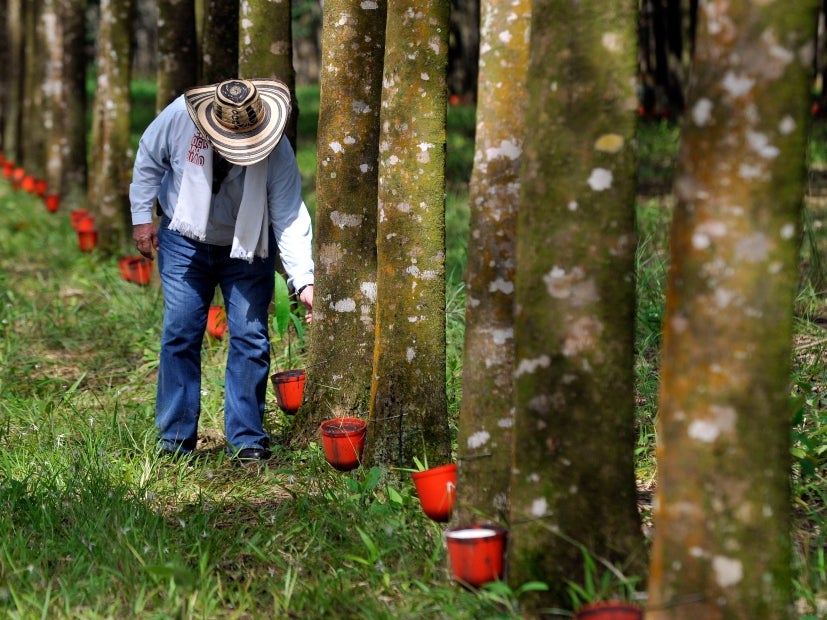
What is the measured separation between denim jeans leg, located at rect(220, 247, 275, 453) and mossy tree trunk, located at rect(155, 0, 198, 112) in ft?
15.7

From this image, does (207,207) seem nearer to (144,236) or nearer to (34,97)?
(144,236)

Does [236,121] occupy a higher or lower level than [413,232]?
higher

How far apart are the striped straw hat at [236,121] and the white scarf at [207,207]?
0.15 m

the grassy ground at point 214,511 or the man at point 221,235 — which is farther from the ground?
the man at point 221,235

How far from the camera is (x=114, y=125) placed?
36.5 ft

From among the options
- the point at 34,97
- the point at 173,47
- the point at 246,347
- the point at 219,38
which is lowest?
the point at 246,347

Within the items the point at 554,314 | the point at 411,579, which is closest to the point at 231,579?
the point at 411,579

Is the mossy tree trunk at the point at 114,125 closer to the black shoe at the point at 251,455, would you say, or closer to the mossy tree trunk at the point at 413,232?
the black shoe at the point at 251,455

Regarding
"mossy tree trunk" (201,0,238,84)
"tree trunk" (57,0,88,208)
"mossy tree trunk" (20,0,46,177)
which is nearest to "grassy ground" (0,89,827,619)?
"mossy tree trunk" (201,0,238,84)

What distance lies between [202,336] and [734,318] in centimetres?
321

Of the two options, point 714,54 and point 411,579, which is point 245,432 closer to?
point 411,579

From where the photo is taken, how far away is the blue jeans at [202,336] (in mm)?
5238

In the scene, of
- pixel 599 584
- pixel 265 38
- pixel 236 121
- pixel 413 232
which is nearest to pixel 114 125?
pixel 265 38

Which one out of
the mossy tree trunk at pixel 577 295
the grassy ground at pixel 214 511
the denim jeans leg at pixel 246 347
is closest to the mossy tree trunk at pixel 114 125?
the grassy ground at pixel 214 511
